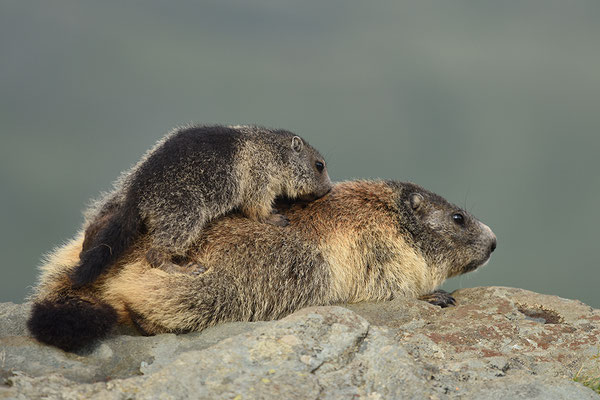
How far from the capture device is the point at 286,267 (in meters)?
7.84

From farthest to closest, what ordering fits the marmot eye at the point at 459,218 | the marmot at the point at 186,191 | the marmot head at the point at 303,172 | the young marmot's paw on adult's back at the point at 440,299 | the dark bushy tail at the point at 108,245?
the marmot eye at the point at 459,218
the marmot head at the point at 303,172
the young marmot's paw on adult's back at the point at 440,299
the marmot at the point at 186,191
the dark bushy tail at the point at 108,245

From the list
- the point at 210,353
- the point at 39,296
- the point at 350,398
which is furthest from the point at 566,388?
the point at 39,296

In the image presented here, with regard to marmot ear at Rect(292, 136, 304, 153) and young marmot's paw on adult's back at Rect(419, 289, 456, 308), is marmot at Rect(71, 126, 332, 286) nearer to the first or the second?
marmot ear at Rect(292, 136, 304, 153)

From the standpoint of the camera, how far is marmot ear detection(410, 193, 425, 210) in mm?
9141

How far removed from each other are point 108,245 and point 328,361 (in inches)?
122

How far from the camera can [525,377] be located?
5.75 m

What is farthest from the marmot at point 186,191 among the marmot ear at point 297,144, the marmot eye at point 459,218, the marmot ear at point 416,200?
the marmot eye at point 459,218

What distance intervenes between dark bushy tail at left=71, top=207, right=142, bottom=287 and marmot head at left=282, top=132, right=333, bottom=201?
238 cm

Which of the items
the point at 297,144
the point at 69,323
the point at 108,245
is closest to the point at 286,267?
the point at 108,245

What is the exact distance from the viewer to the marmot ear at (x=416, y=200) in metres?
9.14

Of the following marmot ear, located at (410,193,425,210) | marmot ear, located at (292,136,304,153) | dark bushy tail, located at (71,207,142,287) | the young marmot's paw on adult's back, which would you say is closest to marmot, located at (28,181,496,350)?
marmot ear, located at (410,193,425,210)

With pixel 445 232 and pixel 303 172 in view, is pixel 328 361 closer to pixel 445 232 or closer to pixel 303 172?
pixel 303 172

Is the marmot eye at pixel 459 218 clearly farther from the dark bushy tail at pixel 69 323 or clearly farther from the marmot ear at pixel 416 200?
the dark bushy tail at pixel 69 323

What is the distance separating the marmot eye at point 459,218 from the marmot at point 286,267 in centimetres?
1
